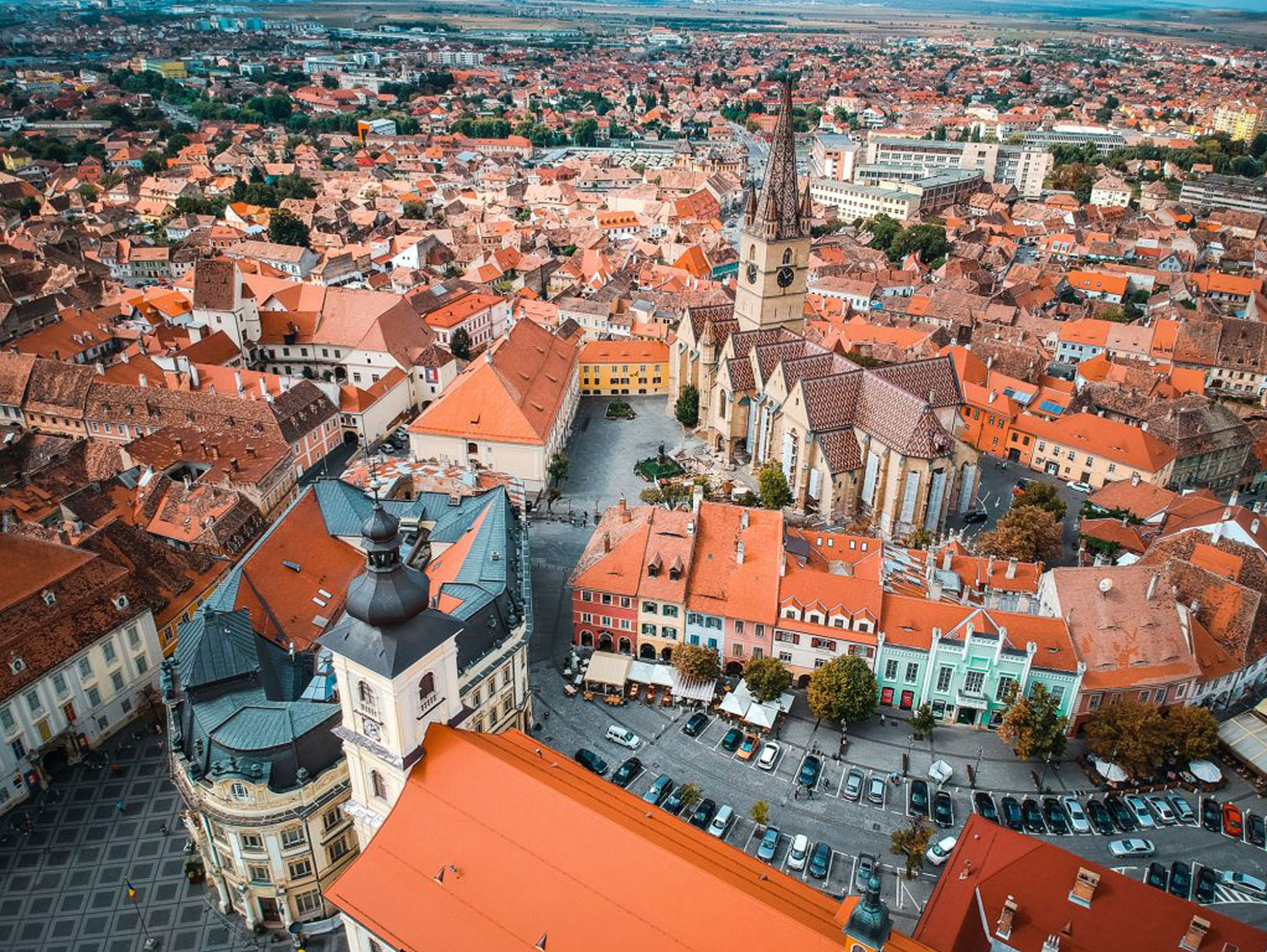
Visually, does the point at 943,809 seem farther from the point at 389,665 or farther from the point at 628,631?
the point at 389,665

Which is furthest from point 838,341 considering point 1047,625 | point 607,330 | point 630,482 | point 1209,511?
point 1047,625

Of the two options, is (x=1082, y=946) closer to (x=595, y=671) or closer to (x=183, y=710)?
(x=595, y=671)

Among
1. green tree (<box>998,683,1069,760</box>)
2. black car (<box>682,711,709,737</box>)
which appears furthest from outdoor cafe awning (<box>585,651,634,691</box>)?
green tree (<box>998,683,1069,760</box>)

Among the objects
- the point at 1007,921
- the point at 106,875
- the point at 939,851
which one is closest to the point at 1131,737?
the point at 939,851

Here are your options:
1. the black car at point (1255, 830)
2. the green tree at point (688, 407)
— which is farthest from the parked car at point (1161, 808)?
the green tree at point (688, 407)

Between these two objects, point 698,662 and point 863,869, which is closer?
point 863,869

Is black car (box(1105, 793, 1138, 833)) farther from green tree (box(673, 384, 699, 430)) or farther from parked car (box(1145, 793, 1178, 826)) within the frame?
green tree (box(673, 384, 699, 430))
